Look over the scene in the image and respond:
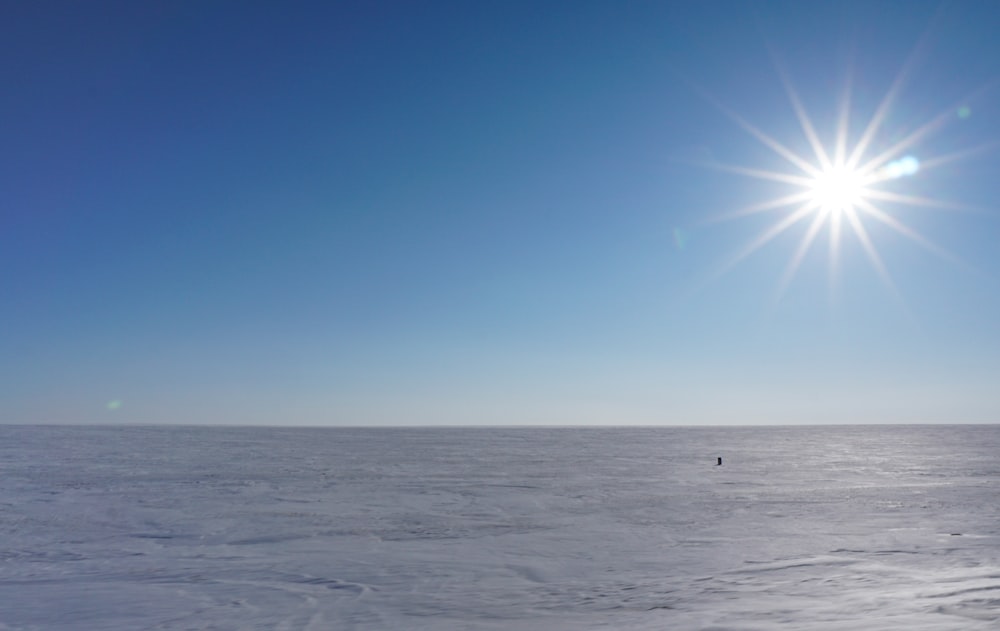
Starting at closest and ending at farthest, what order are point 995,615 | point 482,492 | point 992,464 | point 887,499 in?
point 995,615 → point 887,499 → point 482,492 → point 992,464

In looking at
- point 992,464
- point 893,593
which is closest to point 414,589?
point 893,593

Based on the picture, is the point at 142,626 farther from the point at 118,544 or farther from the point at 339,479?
the point at 339,479

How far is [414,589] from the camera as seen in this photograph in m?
9.83

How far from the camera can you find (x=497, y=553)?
39.9ft

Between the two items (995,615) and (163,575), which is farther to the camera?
(163,575)

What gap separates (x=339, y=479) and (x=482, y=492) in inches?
221

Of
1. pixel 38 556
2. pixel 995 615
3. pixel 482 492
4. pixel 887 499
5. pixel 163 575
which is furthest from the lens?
pixel 482 492

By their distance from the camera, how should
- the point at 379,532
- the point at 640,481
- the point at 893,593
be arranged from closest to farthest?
the point at 893,593
the point at 379,532
the point at 640,481

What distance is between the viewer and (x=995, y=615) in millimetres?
7809

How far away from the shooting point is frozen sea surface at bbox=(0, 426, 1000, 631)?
852 centimetres

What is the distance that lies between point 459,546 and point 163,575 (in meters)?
4.66

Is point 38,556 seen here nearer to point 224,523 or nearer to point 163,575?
point 163,575

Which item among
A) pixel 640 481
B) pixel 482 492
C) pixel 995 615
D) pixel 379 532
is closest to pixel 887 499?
pixel 640 481

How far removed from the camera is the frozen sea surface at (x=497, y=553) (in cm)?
852
